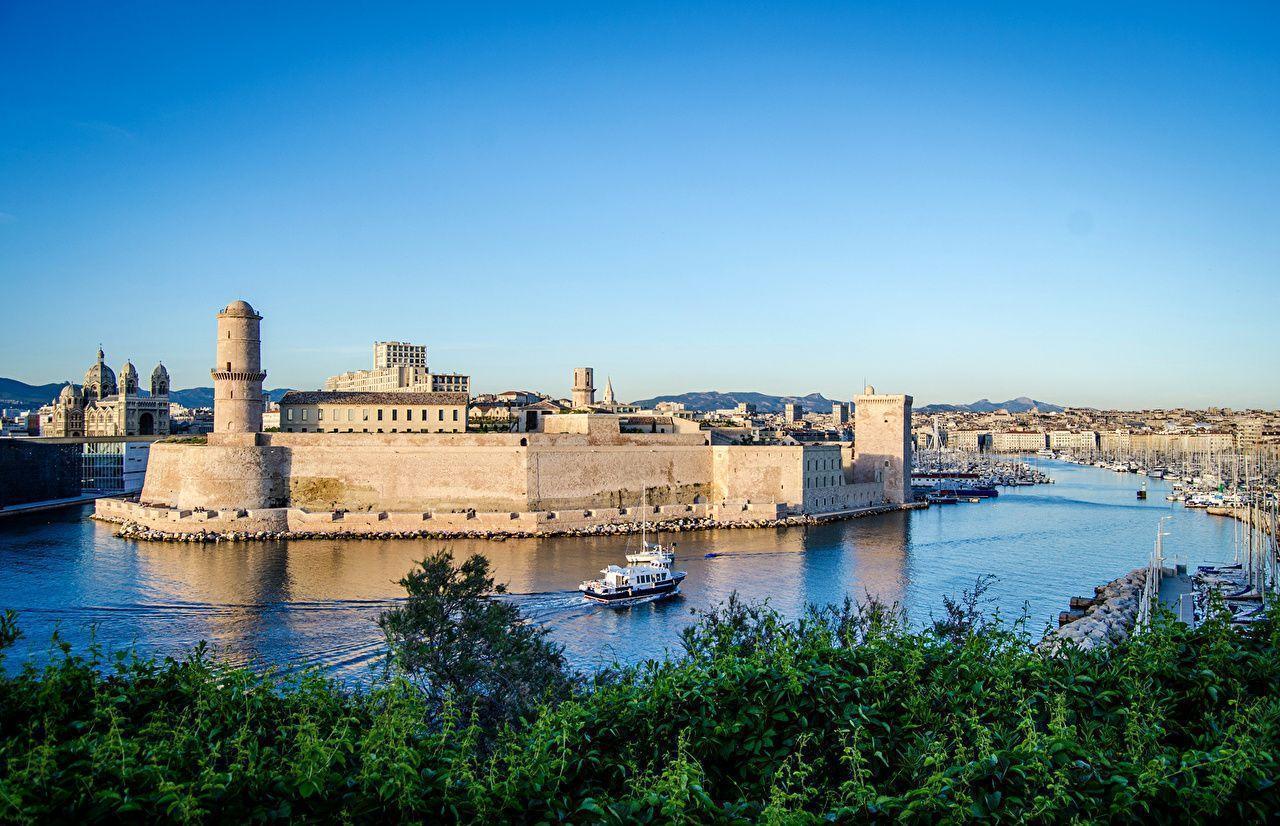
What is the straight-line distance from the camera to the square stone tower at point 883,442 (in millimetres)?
33531

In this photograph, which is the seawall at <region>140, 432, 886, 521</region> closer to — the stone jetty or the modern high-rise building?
the stone jetty

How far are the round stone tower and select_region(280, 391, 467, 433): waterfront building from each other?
294cm

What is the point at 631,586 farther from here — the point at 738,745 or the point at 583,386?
the point at 583,386

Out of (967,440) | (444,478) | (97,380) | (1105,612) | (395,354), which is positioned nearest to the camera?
(1105,612)

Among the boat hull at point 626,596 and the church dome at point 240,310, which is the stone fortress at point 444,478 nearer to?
the church dome at point 240,310

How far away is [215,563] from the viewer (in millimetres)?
18828

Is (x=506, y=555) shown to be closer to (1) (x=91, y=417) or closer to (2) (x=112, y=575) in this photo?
(2) (x=112, y=575)

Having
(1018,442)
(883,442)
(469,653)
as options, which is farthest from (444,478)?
(1018,442)

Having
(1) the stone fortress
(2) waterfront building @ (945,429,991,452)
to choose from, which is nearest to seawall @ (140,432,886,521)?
(1) the stone fortress

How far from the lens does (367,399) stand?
92.5 ft

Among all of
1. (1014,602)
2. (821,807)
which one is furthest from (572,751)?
(1014,602)

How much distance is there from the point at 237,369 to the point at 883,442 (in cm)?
2212

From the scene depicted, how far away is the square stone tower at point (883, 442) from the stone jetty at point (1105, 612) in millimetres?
14669

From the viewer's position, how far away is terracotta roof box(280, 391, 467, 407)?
90.7ft
